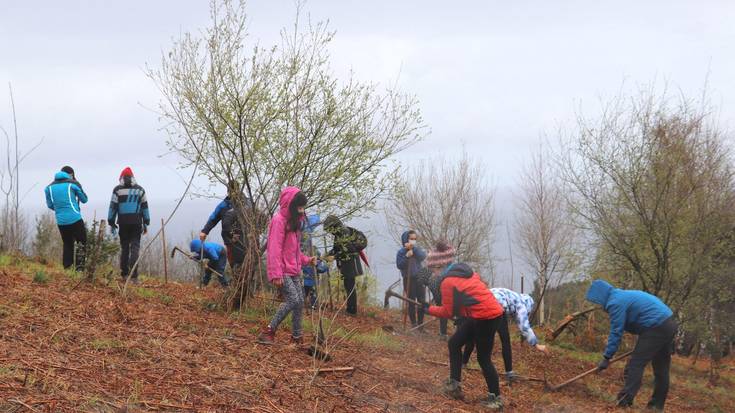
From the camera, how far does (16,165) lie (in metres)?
9.27

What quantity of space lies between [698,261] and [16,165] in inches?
489

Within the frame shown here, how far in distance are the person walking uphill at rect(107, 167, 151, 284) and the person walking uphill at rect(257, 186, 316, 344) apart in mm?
3894

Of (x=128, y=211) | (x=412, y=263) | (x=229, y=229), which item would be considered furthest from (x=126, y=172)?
(x=412, y=263)

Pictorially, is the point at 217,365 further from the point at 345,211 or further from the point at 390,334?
the point at 390,334

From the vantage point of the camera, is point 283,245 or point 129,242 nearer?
point 283,245

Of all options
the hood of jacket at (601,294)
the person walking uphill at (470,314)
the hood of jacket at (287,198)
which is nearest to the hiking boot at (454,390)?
the person walking uphill at (470,314)

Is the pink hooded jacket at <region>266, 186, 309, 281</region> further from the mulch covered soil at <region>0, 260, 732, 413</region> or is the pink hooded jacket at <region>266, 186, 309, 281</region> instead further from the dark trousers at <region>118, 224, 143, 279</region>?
the dark trousers at <region>118, 224, 143, 279</region>

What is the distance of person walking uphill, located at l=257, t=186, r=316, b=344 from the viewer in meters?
6.23

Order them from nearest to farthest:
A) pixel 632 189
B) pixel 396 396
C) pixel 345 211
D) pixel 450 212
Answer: pixel 396 396
pixel 345 211
pixel 632 189
pixel 450 212

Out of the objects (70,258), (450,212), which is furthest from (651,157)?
(450,212)

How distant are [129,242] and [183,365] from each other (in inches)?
198

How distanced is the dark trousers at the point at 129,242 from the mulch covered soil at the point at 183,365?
36.8 inches

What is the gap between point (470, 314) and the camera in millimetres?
5918

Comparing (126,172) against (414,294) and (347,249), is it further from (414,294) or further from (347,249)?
(414,294)
